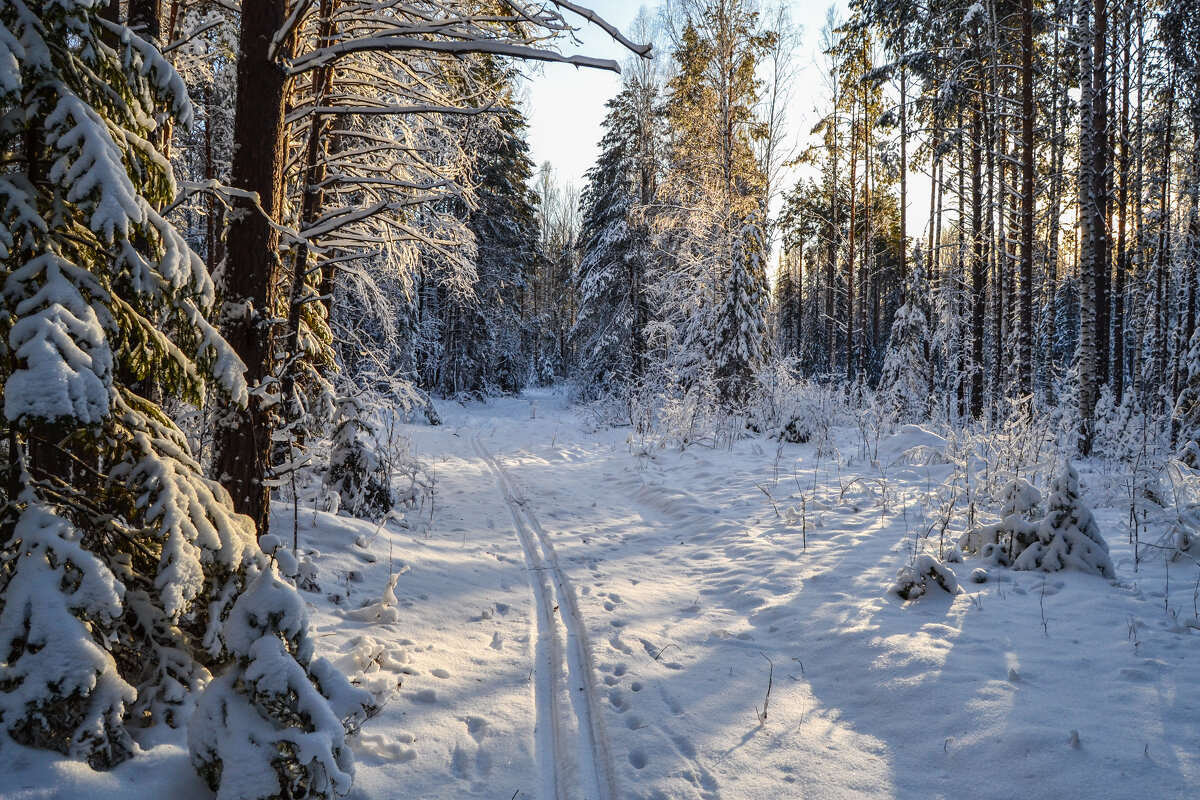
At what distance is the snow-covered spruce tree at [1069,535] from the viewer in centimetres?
476

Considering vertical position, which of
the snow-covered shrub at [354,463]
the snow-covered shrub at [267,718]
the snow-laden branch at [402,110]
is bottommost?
the snow-covered shrub at [267,718]

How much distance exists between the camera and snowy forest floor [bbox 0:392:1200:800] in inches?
109

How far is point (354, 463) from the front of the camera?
673 centimetres

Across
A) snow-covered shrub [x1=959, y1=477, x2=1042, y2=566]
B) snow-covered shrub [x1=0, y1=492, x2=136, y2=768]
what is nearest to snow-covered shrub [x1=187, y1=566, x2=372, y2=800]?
snow-covered shrub [x1=0, y1=492, x2=136, y2=768]

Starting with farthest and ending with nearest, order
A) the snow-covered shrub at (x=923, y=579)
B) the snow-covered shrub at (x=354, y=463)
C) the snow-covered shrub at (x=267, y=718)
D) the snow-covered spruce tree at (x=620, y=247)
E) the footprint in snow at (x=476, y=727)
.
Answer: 1. the snow-covered spruce tree at (x=620, y=247)
2. the snow-covered shrub at (x=354, y=463)
3. the snow-covered shrub at (x=923, y=579)
4. the footprint in snow at (x=476, y=727)
5. the snow-covered shrub at (x=267, y=718)

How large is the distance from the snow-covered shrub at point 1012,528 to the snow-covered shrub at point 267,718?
524 cm

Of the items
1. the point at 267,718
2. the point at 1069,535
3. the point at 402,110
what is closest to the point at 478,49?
the point at 402,110

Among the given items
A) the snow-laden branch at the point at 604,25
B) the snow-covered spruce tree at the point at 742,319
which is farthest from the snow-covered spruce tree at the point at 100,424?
the snow-covered spruce tree at the point at 742,319

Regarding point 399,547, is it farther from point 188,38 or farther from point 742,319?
point 742,319

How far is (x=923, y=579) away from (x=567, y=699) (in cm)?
299

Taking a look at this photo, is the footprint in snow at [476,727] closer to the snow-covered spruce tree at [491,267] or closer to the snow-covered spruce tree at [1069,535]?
the snow-covered spruce tree at [1069,535]

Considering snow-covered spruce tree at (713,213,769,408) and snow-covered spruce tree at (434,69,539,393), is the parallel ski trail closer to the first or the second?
snow-covered spruce tree at (713,213,769,408)

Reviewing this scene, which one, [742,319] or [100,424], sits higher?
[742,319]

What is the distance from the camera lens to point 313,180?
5.37 meters
